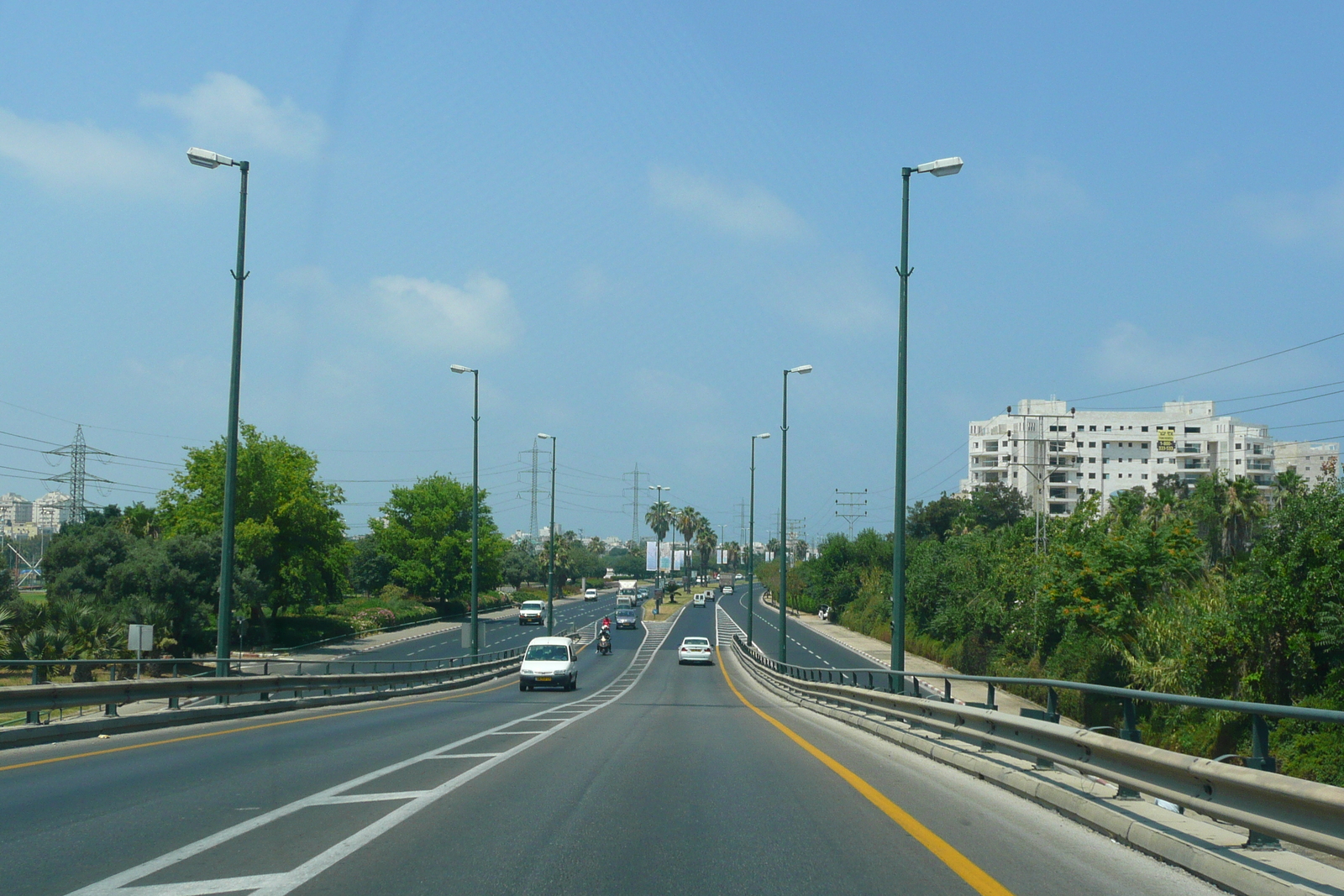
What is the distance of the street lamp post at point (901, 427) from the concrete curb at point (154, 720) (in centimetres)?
1205

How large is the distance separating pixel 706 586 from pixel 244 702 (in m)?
180

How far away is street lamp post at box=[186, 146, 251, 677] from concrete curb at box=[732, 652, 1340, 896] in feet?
45.2

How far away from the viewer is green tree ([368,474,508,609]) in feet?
369

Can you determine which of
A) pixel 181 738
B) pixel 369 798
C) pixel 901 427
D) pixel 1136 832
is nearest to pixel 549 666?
pixel 901 427

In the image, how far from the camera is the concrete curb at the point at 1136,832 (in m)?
5.89

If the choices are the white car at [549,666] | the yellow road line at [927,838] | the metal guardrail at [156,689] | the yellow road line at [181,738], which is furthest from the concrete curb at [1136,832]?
the white car at [549,666]

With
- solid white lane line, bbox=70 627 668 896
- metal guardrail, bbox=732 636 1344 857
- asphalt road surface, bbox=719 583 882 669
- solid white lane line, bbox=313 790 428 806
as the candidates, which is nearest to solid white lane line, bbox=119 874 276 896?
solid white lane line, bbox=70 627 668 896

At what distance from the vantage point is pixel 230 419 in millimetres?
21906

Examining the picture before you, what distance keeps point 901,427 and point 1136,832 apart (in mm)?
14715

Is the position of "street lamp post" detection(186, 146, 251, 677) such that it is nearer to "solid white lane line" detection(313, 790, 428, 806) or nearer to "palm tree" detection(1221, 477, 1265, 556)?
"solid white lane line" detection(313, 790, 428, 806)

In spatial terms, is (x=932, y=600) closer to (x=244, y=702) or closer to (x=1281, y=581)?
(x=1281, y=581)

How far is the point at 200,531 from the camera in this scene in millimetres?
75875

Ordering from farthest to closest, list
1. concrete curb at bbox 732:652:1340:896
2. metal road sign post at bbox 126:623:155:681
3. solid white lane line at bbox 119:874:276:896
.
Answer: metal road sign post at bbox 126:623:155:681
solid white lane line at bbox 119:874:276:896
concrete curb at bbox 732:652:1340:896

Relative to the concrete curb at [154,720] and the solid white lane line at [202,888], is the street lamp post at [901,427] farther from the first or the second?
the solid white lane line at [202,888]
